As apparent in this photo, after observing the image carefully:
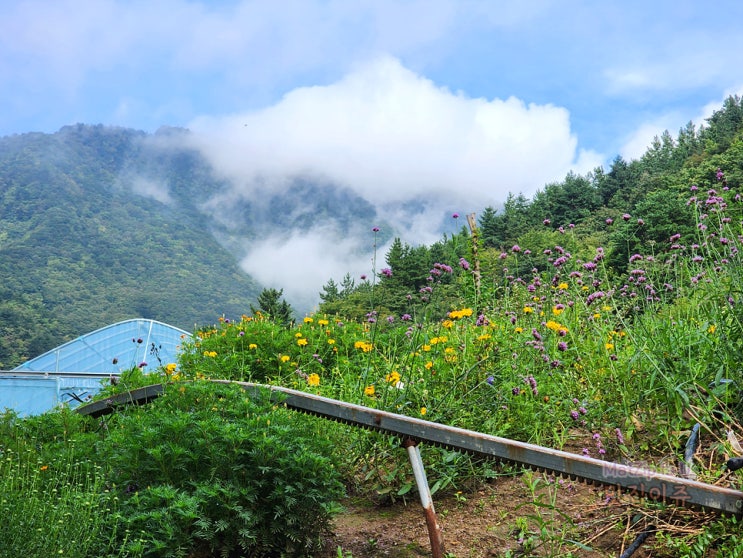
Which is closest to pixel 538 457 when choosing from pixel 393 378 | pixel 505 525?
pixel 505 525

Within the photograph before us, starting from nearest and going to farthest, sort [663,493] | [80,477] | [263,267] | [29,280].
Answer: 1. [663,493]
2. [80,477]
3. [29,280]
4. [263,267]

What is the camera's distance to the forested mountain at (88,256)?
8425cm

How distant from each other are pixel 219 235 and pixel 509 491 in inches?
7341

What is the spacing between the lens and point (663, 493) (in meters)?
1.94

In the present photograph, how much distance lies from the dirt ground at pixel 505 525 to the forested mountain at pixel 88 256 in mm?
59182

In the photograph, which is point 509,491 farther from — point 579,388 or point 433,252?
point 433,252

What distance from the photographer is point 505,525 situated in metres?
2.96

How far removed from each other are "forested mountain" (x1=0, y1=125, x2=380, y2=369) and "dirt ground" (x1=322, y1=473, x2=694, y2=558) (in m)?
59.2

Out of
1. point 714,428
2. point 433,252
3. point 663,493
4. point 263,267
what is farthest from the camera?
point 263,267

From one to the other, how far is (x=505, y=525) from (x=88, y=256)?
138888 millimetres

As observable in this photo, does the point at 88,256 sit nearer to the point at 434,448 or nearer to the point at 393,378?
the point at 393,378

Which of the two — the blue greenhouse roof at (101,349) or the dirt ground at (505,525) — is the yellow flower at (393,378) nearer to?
the dirt ground at (505,525)

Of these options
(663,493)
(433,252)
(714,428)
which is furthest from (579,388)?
(433,252)

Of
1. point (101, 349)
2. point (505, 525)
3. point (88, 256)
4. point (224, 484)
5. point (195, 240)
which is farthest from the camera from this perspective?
point (195, 240)
